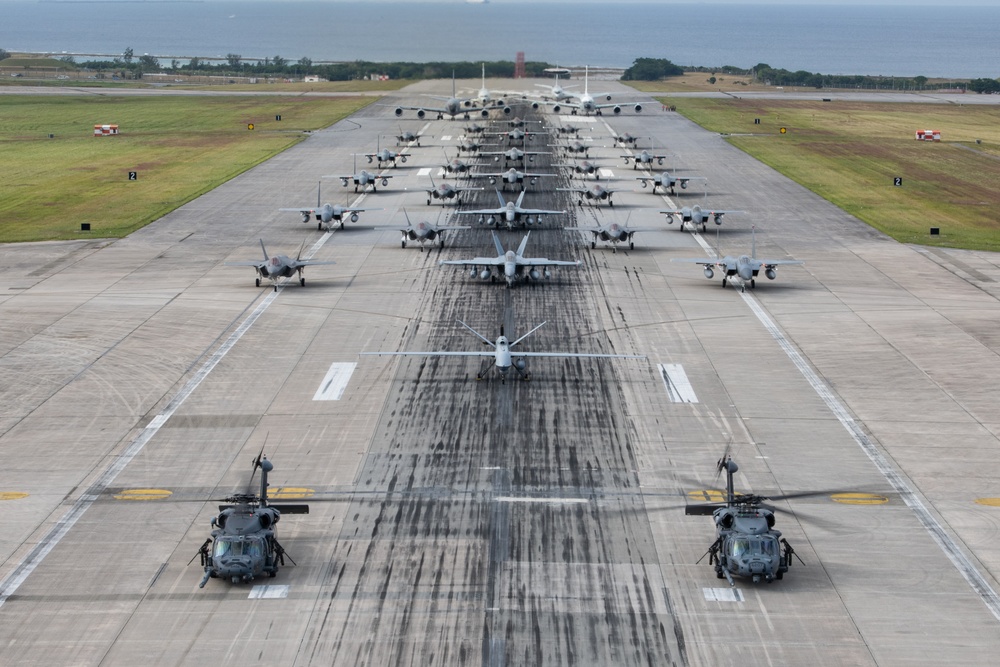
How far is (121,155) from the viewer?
13925 cm

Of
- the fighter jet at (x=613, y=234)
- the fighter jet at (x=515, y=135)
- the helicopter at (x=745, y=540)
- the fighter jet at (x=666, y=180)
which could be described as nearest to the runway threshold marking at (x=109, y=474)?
the helicopter at (x=745, y=540)

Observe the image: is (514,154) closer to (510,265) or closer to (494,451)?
(510,265)

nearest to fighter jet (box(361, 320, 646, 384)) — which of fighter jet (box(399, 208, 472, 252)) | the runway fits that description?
the runway

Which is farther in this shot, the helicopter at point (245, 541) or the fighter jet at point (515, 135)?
the fighter jet at point (515, 135)

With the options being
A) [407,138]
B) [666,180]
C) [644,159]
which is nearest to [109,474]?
[666,180]

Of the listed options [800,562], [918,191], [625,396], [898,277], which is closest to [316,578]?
[800,562]

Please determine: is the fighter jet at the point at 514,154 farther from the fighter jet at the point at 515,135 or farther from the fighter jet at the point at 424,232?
the fighter jet at the point at 424,232

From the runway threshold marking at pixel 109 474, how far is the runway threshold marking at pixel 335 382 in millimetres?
6457

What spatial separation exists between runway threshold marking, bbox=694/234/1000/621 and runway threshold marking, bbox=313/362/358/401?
2428 centimetres

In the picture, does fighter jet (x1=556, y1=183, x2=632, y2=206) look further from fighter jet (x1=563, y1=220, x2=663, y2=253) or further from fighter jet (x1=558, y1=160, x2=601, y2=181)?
fighter jet (x1=563, y1=220, x2=663, y2=253)

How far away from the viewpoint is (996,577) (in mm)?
40719

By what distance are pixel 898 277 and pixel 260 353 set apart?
4612 cm

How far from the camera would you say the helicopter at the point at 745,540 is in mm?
39250

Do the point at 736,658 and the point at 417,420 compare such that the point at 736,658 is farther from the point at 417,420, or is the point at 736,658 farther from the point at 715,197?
the point at 715,197
